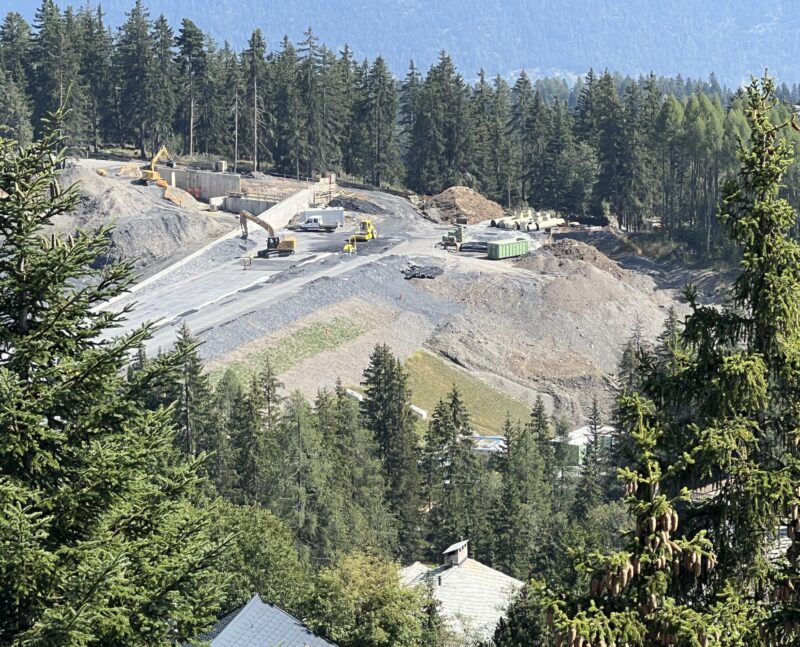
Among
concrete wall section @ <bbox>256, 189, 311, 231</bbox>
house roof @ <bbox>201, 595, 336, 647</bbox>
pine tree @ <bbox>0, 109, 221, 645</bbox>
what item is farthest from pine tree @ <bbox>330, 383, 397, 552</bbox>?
concrete wall section @ <bbox>256, 189, 311, 231</bbox>

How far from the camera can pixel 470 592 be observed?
1957 inches

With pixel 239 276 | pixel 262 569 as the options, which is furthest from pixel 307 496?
pixel 239 276

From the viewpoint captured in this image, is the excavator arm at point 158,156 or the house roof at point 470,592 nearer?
the house roof at point 470,592

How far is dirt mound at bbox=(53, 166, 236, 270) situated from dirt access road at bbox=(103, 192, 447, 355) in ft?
9.97

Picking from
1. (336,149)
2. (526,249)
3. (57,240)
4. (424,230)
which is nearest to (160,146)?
(336,149)

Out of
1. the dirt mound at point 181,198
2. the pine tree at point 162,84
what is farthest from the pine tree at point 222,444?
the pine tree at point 162,84

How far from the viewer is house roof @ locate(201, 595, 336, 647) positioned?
99.4 ft

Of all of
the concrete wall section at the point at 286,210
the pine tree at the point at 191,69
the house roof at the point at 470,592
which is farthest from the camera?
the pine tree at the point at 191,69

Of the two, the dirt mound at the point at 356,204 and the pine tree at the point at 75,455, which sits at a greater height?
the pine tree at the point at 75,455

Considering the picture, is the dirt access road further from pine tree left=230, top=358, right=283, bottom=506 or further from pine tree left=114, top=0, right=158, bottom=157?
pine tree left=114, top=0, right=158, bottom=157

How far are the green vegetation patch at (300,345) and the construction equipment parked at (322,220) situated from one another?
27.9 meters

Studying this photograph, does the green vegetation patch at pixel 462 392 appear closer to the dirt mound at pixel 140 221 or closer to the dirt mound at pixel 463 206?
the dirt mound at pixel 140 221

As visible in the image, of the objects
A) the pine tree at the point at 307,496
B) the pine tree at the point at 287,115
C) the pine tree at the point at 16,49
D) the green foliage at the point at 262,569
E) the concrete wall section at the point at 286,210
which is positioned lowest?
the pine tree at the point at 307,496

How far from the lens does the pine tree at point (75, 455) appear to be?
1115 centimetres
